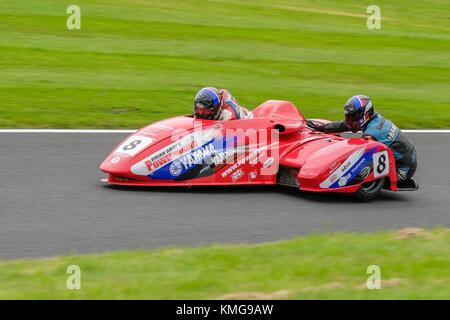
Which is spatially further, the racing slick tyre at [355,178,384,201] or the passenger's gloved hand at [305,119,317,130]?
the passenger's gloved hand at [305,119,317,130]

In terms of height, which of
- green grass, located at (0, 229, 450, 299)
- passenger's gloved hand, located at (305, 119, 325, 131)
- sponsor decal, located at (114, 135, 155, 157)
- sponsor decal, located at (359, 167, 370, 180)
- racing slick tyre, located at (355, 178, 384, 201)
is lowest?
green grass, located at (0, 229, 450, 299)

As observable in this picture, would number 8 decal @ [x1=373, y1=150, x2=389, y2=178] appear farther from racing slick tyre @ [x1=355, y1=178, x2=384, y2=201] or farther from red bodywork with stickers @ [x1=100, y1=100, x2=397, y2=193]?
racing slick tyre @ [x1=355, y1=178, x2=384, y2=201]

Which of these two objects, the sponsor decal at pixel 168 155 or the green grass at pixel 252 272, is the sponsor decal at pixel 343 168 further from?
the green grass at pixel 252 272

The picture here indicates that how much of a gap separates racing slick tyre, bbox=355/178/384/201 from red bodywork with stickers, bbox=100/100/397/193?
0.11 m

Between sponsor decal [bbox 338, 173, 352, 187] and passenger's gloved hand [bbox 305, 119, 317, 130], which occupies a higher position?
passenger's gloved hand [bbox 305, 119, 317, 130]

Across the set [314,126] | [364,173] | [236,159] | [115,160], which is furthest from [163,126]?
[364,173]

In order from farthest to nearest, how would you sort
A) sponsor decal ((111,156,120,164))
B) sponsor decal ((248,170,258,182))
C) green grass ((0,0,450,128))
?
green grass ((0,0,450,128)) < sponsor decal ((248,170,258,182)) < sponsor decal ((111,156,120,164))

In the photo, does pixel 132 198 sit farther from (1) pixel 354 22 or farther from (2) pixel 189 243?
(1) pixel 354 22

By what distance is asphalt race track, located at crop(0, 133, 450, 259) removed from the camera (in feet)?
20.8

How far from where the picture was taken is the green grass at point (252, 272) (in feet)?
15.8

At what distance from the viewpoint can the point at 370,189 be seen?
26.7 ft

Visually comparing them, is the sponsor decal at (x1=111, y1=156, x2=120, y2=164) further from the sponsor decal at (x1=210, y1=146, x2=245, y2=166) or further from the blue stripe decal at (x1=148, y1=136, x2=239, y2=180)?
the sponsor decal at (x1=210, y1=146, x2=245, y2=166)

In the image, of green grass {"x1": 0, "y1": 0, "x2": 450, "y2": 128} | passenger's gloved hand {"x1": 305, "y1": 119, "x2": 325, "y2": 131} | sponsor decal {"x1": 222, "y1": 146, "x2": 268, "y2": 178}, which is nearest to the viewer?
sponsor decal {"x1": 222, "y1": 146, "x2": 268, "y2": 178}

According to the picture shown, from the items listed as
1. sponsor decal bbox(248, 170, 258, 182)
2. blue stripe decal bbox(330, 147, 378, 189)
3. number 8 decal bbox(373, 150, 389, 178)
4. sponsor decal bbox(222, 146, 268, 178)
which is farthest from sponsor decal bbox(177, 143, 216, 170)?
number 8 decal bbox(373, 150, 389, 178)
